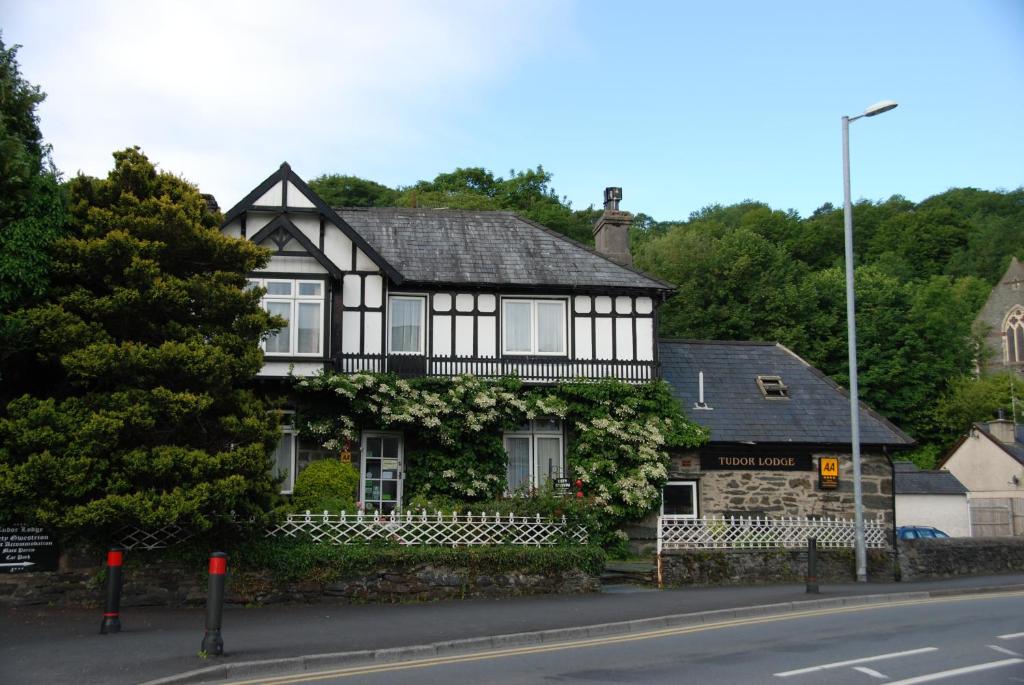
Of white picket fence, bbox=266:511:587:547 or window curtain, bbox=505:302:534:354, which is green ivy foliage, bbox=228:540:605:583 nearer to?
white picket fence, bbox=266:511:587:547

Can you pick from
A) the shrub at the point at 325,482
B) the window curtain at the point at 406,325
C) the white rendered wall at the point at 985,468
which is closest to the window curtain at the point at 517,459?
the window curtain at the point at 406,325

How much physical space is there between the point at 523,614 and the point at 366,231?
1346 cm

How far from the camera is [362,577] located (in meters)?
16.5

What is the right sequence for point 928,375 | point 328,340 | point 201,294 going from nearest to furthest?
point 201,294 → point 328,340 → point 928,375

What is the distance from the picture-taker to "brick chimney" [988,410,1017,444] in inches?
1727

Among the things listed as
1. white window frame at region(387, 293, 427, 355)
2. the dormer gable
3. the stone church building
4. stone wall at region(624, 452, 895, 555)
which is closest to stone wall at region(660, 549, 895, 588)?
stone wall at region(624, 452, 895, 555)

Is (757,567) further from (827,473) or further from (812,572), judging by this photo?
(827,473)

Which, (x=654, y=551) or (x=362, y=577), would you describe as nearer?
(x=362, y=577)

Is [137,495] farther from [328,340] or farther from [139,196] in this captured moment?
[328,340]

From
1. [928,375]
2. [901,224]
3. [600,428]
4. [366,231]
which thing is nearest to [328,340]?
[366,231]

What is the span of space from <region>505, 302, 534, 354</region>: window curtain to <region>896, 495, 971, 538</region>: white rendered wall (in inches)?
872

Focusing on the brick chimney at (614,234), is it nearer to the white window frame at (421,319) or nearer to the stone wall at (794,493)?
the white window frame at (421,319)

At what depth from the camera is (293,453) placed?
22.9 meters

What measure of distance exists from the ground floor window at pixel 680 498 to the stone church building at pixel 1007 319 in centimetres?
5707
